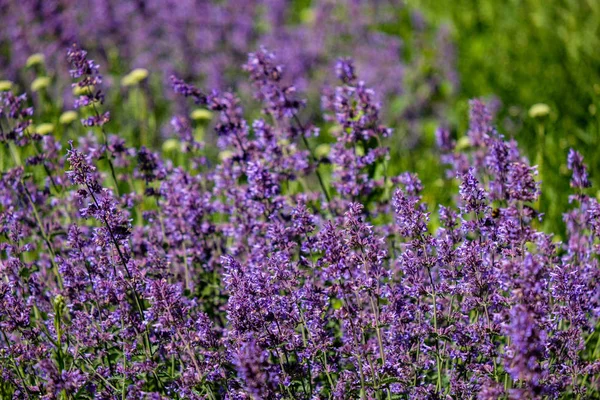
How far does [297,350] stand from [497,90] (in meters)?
5.05

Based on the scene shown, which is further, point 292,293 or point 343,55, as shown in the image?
point 343,55

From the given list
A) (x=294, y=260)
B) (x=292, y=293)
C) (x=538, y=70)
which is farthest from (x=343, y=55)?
(x=292, y=293)

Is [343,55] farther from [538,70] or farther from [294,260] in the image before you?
[294,260]

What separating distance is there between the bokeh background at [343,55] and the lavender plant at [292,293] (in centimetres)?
260

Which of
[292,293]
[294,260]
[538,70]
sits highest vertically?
[292,293]

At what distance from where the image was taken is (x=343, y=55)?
787 centimetres

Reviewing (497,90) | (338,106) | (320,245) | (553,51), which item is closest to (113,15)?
(497,90)

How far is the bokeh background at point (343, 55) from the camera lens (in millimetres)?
6836

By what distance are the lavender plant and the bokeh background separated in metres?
2.60

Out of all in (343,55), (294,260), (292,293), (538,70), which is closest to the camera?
(292,293)

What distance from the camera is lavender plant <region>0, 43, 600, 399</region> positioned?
2648 millimetres

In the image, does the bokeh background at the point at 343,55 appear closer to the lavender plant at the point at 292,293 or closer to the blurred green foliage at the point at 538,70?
the blurred green foliage at the point at 538,70

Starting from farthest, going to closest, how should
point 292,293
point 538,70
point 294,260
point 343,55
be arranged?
point 343,55 < point 538,70 < point 294,260 < point 292,293

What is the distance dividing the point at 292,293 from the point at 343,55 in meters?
5.41
